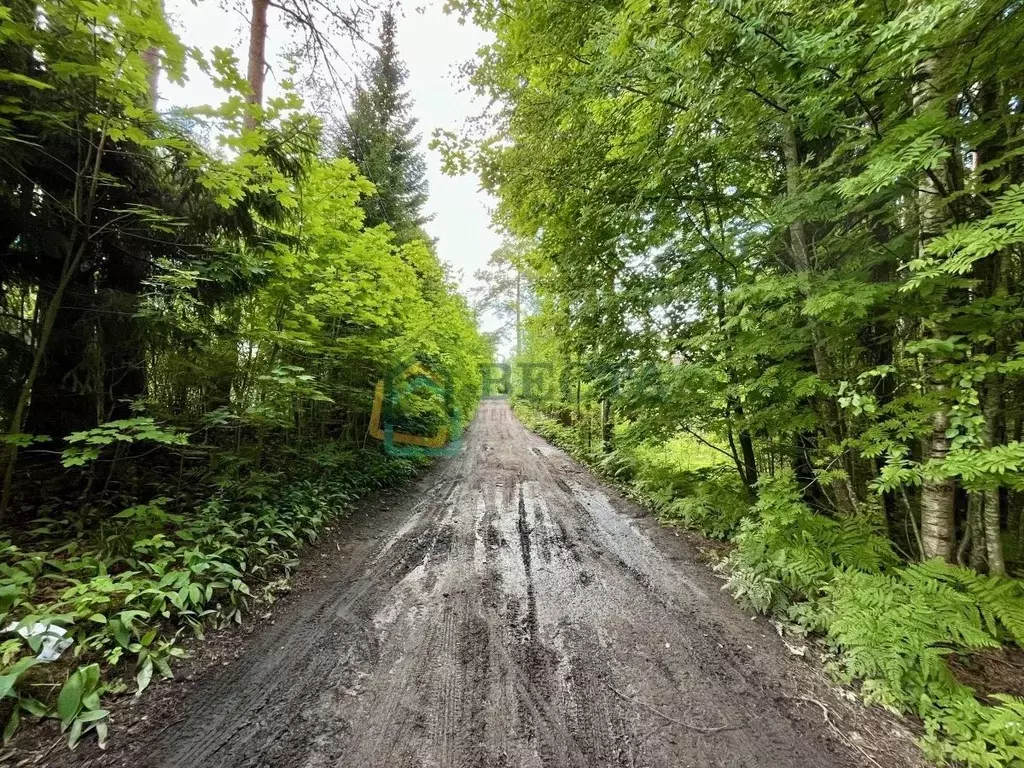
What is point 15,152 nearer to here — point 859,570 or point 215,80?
point 215,80

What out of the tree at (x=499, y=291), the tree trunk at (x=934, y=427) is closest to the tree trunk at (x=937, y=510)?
the tree trunk at (x=934, y=427)

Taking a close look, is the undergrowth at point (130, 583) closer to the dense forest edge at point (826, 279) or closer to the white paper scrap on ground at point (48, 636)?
the white paper scrap on ground at point (48, 636)

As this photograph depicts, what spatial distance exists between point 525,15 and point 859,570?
5928mm

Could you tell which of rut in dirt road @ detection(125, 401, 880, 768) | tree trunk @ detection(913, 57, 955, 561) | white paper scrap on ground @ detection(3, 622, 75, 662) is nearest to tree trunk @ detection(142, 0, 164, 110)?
white paper scrap on ground @ detection(3, 622, 75, 662)

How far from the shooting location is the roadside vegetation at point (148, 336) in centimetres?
245

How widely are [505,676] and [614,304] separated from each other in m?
4.55

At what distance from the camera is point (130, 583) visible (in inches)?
107

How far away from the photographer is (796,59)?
2.52 m

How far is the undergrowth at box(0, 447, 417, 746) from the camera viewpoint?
2.05 metres

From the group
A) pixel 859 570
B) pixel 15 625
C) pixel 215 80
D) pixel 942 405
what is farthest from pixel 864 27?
pixel 15 625

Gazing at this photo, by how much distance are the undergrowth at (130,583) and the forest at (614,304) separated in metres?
0.02

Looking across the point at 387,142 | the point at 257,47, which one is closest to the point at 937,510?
the point at 257,47

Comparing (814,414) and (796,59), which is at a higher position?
(796,59)

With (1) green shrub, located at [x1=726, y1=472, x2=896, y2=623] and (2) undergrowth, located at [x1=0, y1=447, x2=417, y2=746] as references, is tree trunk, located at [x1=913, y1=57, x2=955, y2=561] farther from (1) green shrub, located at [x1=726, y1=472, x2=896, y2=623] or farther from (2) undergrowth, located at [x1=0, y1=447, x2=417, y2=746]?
(2) undergrowth, located at [x1=0, y1=447, x2=417, y2=746]
